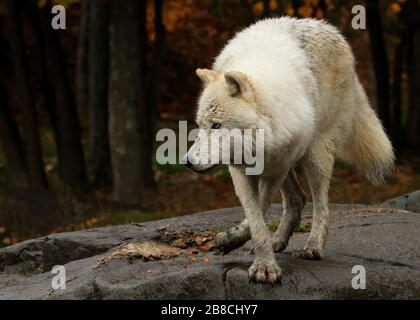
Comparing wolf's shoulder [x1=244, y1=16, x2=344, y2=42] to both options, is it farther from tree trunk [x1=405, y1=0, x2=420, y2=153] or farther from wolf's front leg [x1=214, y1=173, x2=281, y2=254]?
tree trunk [x1=405, y1=0, x2=420, y2=153]

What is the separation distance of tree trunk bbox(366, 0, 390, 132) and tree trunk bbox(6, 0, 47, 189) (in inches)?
271

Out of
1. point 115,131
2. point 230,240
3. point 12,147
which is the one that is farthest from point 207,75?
point 12,147

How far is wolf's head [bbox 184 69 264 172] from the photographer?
606cm

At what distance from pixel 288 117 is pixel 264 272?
117 cm

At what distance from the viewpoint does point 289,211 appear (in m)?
7.55

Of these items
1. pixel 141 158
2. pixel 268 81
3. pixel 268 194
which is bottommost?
pixel 141 158

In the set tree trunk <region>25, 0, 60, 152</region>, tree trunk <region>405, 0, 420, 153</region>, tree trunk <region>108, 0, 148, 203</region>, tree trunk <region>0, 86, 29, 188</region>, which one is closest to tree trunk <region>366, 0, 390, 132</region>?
tree trunk <region>405, 0, 420, 153</region>

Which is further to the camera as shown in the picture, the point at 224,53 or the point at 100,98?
the point at 100,98

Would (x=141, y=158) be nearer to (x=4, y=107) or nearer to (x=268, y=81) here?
(x=4, y=107)

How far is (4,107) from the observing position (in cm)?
1549

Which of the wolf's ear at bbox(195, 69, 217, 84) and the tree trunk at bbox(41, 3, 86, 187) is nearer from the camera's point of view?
the wolf's ear at bbox(195, 69, 217, 84)
